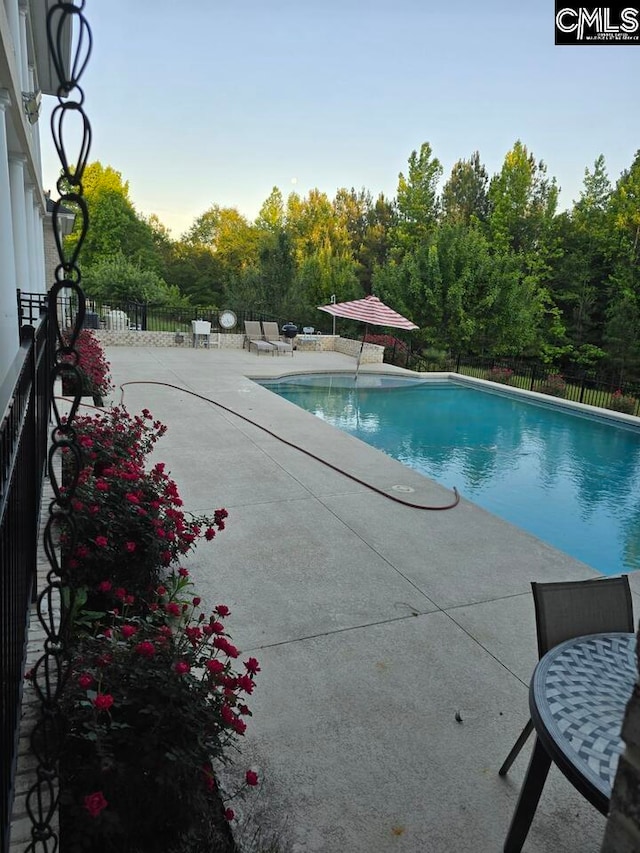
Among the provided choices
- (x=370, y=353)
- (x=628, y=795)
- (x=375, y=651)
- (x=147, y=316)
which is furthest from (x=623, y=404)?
(x=147, y=316)

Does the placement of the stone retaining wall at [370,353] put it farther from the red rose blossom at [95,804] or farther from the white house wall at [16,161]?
the red rose blossom at [95,804]

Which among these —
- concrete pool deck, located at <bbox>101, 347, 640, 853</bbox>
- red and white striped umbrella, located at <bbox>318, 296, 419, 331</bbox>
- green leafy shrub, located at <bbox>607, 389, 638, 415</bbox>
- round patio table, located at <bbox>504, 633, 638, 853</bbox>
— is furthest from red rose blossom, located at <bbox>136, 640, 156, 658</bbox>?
red and white striped umbrella, located at <bbox>318, 296, 419, 331</bbox>

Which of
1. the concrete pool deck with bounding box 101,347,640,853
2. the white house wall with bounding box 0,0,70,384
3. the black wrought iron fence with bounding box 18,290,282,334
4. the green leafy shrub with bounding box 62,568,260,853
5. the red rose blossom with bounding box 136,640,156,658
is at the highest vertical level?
the white house wall with bounding box 0,0,70,384

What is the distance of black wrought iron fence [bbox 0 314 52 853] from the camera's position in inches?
54.0

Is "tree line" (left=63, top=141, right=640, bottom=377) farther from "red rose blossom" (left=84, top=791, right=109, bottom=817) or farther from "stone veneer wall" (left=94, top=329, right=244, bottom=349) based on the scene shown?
"red rose blossom" (left=84, top=791, right=109, bottom=817)

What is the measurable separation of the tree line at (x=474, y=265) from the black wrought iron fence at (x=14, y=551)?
744 inches

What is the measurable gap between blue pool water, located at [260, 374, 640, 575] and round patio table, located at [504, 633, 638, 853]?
4480mm

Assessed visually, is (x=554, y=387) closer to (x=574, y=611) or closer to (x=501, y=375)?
(x=501, y=375)

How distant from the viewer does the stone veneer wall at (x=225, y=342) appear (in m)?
16.8

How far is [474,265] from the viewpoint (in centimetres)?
2019

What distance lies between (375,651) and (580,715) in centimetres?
150

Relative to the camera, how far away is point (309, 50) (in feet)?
55.2

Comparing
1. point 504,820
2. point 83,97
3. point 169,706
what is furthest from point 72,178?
point 504,820

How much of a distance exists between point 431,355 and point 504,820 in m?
18.4
